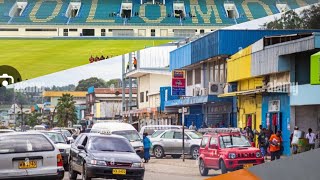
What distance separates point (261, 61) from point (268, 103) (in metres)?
0.74

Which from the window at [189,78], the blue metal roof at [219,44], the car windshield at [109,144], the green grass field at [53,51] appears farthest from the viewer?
the car windshield at [109,144]

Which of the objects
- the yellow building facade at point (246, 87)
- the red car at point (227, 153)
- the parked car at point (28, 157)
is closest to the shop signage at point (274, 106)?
the yellow building facade at point (246, 87)

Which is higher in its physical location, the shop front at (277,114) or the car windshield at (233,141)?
the shop front at (277,114)

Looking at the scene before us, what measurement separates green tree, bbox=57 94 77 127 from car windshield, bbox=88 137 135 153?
290 cm

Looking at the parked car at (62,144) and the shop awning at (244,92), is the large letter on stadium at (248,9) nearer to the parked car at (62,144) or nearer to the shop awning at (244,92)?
the shop awning at (244,92)

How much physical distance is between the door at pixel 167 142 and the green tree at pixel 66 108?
10944 mm

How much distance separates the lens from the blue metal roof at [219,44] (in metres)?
6.63

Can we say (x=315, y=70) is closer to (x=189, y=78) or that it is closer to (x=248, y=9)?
(x=248, y=9)

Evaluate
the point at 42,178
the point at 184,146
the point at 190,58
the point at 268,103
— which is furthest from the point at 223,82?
the point at 184,146

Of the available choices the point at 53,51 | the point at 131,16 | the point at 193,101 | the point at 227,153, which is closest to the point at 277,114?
the point at 131,16

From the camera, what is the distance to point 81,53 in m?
6.30

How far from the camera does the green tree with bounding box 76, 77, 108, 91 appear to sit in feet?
21.3

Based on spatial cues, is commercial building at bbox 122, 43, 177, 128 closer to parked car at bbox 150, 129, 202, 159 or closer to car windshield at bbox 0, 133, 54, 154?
car windshield at bbox 0, 133, 54, 154

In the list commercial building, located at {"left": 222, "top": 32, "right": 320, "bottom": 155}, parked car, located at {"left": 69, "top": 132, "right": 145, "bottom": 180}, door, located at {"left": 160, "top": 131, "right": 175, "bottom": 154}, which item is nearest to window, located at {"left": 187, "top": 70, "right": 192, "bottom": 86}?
parked car, located at {"left": 69, "top": 132, "right": 145, "bottom": 180}
